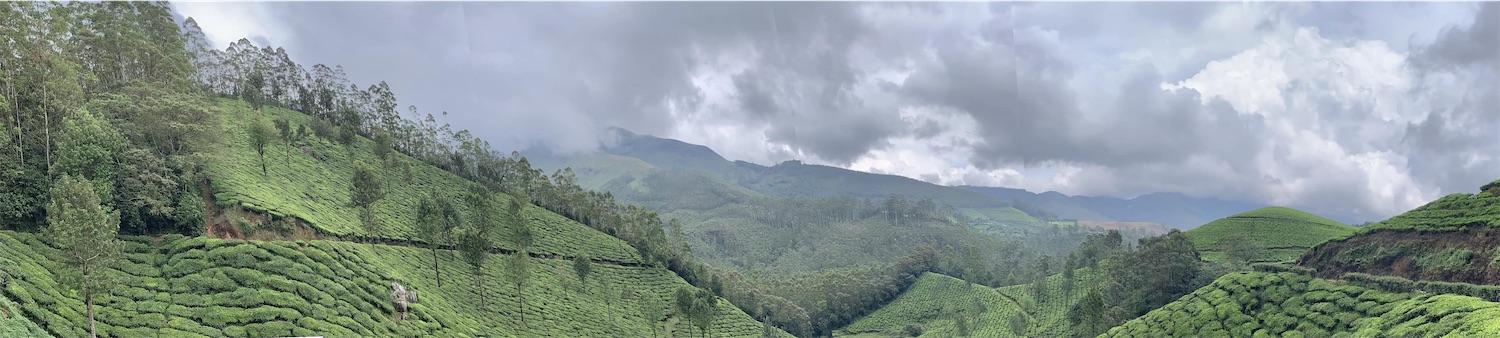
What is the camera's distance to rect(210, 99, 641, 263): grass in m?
46.8

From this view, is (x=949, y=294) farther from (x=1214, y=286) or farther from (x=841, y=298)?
(x=1214, y=286)

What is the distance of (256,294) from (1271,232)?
12586cm

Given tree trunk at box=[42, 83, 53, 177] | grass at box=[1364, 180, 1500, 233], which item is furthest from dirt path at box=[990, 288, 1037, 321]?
tree trunk at box=[42, 83, 53, 177]

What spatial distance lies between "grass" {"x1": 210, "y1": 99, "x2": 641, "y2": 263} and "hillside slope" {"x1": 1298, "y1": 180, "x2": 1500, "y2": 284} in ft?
252

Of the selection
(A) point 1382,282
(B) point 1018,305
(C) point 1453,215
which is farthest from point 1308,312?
(B) point 1018,305

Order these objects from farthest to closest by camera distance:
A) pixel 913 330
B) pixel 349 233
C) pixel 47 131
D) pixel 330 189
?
pixel 913 330, pixel 330 189, pixel 349 233, pixel 47 131

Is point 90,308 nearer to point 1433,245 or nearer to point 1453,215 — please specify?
point 1433,245

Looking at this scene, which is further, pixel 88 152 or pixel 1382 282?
pixel 1382 282

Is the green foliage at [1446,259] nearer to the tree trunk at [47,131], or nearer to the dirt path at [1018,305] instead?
the dirt path at [1018,305]

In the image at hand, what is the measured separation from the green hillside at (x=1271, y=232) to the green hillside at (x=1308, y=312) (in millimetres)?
39179

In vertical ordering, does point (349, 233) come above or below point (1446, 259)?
below

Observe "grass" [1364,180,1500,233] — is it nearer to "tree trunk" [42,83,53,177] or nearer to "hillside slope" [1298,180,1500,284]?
"hillside slope" [1298,180,1500,284]

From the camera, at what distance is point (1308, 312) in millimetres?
45281

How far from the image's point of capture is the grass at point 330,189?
1844 inches
